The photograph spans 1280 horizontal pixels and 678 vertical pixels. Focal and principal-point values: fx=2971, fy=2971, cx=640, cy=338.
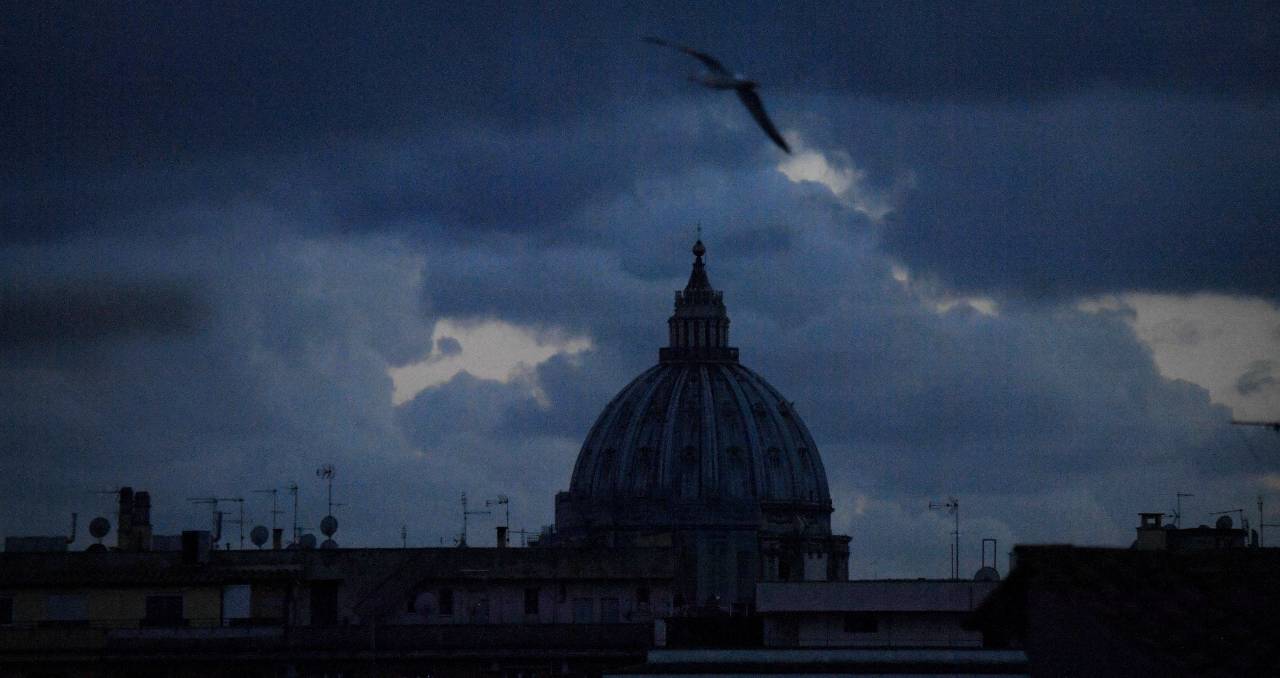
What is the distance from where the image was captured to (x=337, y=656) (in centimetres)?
8600

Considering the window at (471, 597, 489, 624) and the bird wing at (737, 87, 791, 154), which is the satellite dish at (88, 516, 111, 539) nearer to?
the window at (471, 597, 489, 624)

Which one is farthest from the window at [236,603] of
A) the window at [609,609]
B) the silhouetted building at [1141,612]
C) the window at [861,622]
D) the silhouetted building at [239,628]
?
the silhouetted building at [1141,612]

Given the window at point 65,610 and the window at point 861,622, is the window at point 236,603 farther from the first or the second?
the window at point 861,622

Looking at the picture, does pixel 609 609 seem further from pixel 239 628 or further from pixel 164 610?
pixel 164 610

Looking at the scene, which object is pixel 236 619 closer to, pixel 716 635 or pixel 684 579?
pixel 716 635

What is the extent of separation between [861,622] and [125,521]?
25.6m

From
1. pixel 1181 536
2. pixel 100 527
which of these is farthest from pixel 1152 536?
pixel 100 527

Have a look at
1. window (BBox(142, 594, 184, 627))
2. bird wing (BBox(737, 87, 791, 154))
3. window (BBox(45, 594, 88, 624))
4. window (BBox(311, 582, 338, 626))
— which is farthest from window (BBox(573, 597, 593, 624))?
bird wing (BBox(737, 87, 791, 154))

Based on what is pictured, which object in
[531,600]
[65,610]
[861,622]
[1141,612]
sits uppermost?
[531,600]

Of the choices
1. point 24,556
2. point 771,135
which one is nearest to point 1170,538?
point 24,556

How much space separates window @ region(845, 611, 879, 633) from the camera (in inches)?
3469

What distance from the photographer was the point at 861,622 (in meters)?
88.5

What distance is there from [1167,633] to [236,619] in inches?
2012

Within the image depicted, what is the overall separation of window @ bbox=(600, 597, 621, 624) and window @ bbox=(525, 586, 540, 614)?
2436 mm
